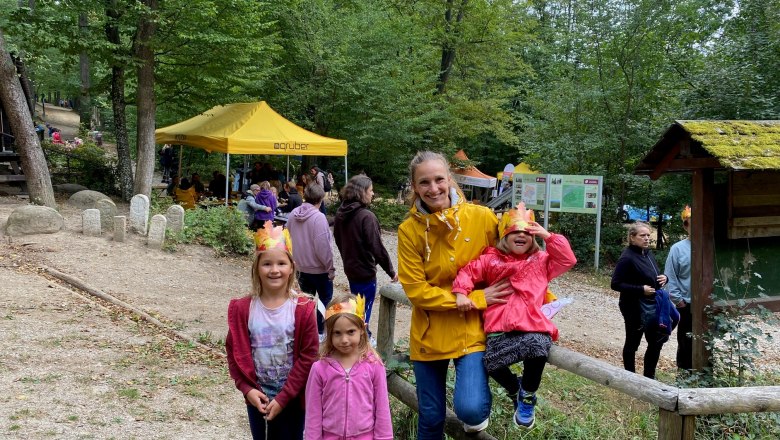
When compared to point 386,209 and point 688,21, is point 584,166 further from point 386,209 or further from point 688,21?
point 386,209

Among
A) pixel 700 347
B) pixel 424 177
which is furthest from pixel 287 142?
pixel 424 177

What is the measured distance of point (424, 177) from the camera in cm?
323

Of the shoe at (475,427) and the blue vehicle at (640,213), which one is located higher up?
the blue vehicle at (640,213)

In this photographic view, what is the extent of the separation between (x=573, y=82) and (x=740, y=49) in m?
6.41

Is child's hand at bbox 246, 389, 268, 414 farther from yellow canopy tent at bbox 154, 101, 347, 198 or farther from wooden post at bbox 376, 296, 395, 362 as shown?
yellow canopy tent at bbox 154, 101, 347, 198

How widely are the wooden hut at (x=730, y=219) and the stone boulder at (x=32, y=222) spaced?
10.3 m

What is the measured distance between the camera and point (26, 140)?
46.4 ft

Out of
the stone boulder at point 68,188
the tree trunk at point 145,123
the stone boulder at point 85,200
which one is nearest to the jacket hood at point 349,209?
the stone boulder at point 85,200

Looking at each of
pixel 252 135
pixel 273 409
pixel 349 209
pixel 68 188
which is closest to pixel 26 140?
pixel 68 188

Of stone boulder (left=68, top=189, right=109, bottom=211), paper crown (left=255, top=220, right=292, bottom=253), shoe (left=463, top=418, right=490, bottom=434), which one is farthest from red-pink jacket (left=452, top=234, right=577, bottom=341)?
stone boulder (left=68, top=189, right=109, bottom=211)

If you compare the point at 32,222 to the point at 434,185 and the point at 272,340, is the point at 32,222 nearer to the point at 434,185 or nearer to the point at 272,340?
the point at 272,340

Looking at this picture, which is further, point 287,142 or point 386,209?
point 386,209

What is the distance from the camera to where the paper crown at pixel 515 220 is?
10.3ft

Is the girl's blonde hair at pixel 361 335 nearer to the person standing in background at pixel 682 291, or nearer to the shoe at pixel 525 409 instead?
the shoe at pixel 525 409
